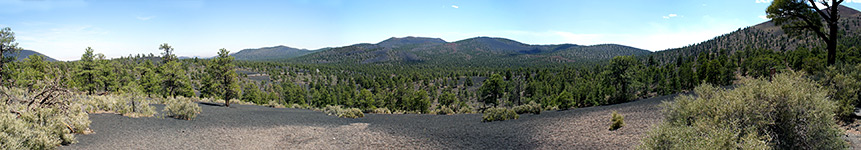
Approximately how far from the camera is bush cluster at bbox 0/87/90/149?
26.6 ft

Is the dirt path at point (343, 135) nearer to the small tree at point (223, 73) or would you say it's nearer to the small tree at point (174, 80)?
the small tree at point (223, 73)

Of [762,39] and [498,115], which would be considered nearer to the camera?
[498,115]

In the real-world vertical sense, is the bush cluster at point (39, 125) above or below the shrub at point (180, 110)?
above

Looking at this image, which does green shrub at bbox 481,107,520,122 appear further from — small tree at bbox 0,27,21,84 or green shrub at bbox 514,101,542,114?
small tree at bbox 0,27,21,84

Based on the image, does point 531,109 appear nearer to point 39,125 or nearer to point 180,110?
point 180,110

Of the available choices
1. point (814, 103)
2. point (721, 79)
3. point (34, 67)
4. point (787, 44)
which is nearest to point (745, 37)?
point (787, 44)

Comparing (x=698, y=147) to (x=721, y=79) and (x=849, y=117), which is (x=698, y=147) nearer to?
(x=849, y=117)

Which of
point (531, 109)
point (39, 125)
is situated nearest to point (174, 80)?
point (39, 125)

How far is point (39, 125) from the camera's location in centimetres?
969

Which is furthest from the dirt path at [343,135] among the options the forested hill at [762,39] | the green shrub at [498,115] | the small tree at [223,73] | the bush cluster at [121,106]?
the forested hill at [762,39]

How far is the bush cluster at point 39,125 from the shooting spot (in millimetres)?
8122

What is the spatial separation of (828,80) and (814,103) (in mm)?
8525

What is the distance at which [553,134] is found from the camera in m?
14.2

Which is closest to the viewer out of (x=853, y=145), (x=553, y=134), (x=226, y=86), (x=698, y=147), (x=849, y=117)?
(x=698, y=147)
